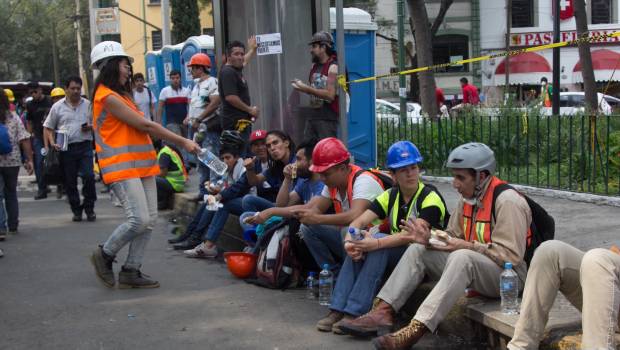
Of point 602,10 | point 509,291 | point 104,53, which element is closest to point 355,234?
point 509,291

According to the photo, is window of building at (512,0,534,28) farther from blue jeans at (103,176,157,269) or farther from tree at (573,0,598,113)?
blue jeans at (103,176,157,269)

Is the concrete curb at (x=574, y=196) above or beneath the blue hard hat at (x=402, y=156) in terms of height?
beneath

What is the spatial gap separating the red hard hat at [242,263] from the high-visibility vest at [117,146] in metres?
1.07

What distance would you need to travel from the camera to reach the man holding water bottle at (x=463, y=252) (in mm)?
5023

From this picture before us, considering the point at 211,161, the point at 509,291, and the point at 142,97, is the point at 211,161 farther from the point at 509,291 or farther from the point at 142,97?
the point at 142,97

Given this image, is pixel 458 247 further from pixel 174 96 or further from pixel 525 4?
pixel 525 4

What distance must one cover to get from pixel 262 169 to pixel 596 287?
4.65 m

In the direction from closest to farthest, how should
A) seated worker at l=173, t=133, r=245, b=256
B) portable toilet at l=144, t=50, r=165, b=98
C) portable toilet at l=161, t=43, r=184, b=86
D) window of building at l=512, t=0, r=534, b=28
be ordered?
seated worker at l=173, t=133, r=245, b=256 → portable toilet at l=161, t=43, r=184, b=86 → portable toilet at l=144, t=50, r=165, b=98 → window of building at l=512, t=0, r=534, b=28

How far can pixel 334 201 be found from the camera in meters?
6.62

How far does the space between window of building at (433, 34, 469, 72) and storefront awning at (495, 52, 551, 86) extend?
98.4 inches

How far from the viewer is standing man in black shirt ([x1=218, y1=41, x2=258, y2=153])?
9.70 metres

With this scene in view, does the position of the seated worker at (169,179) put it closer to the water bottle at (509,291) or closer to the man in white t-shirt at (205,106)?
the man in white t-shirt at (205,106)

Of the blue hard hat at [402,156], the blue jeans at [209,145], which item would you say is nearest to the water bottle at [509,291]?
the blue hard hat at [402,156]

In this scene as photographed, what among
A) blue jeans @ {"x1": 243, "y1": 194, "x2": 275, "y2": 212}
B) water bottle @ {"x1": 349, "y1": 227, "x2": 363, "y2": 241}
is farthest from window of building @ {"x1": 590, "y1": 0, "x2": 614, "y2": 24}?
water bottle @ {"x1": 349, "y1": 227, "x2": 363, "y2": 241}
